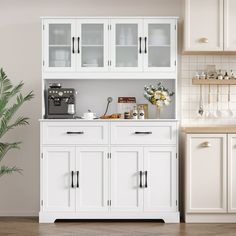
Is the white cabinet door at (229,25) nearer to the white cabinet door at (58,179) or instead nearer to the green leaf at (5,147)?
the white cabinet door at (58,179)

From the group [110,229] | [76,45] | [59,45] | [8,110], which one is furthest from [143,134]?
[8,110]

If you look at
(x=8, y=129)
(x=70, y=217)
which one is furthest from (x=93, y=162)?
(x=8, y=129)

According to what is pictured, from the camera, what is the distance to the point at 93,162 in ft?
18.1

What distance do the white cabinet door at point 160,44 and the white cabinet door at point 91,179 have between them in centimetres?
99

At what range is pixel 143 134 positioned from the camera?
5492 mm

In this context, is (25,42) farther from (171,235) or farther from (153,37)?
(171,235)

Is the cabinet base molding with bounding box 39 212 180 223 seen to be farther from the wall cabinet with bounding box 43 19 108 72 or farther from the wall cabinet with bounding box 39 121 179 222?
the wall cabinet with bounding box 43 19 108 72

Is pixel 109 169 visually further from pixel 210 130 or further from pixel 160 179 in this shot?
pixel 210 130

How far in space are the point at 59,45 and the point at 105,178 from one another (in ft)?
4.56

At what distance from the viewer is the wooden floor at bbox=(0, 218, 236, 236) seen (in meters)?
5.04

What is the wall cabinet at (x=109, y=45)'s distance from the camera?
5609mm

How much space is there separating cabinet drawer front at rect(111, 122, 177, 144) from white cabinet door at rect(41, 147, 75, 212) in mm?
463

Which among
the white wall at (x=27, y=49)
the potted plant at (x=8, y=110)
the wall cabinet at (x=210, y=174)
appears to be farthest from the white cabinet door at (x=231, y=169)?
the potted plant at (x=8, y=110)

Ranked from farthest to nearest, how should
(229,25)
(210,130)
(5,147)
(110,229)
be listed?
(5,147)
(229,25)
(210,130)
(110,229)
